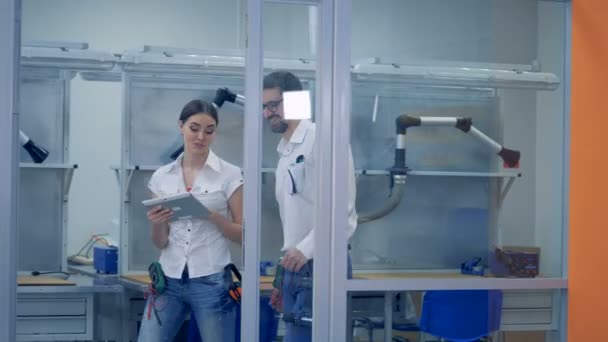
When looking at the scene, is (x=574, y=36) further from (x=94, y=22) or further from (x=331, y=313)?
A: (x=94, y=22)

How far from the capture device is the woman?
13.2 ft

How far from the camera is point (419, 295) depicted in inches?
162

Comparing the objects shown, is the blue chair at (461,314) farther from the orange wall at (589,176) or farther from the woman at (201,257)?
the woman at (201,257)

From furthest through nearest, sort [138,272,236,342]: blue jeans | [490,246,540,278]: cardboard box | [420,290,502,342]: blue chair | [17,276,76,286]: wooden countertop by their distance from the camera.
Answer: [17,276,76,286]: wooden countertop → [490,246,540,278]: cardboard box → [420,290,502,342]: blue chair → [138,272,236,342]: blue jeans

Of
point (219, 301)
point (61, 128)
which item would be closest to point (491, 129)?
point (219, 301)

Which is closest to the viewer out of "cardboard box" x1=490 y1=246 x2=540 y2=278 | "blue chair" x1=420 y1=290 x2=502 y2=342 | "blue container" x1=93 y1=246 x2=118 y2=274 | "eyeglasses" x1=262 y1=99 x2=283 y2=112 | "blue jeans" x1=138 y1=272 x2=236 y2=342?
"eyeglasses" x1=262 y1=99 x2=283 y2=112

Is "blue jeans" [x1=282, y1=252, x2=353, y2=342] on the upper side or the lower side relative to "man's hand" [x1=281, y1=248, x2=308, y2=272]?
lower

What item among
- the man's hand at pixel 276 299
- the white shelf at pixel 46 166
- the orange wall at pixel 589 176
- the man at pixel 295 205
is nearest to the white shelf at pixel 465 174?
the orange wall at pixel 589 176

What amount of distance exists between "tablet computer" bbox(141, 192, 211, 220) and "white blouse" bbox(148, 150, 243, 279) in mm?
43

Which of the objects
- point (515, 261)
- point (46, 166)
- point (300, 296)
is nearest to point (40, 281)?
point (46, 166)

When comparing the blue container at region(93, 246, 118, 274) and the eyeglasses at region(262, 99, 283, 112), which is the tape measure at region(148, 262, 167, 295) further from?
the blue container at region(93, 246, 118, 274)

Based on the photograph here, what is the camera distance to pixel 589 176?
13.7ft

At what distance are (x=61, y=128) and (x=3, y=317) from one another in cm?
145

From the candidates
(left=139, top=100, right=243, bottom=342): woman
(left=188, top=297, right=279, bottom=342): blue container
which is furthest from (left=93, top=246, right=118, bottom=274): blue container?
(left=188, top=297, right=279, bottom=342): blue container
